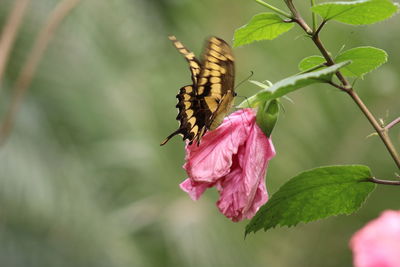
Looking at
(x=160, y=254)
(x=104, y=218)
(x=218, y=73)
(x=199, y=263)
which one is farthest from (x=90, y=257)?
(x=218, y=73)

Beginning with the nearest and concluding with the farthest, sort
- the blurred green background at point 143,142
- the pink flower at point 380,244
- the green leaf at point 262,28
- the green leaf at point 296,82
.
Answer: the pink flower at point 380,244 < the green leaf at point 296,82 < the green leaf at point 262,28 < the blurred green background at point 143,142

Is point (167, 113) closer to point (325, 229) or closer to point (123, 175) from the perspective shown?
point (123, 175)

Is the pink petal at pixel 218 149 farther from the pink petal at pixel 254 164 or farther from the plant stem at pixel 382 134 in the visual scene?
the plant stem at pixel 382 134

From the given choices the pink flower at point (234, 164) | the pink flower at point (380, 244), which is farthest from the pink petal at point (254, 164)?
the pink flower at point (380, 244)

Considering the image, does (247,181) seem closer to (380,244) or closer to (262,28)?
(262,28)

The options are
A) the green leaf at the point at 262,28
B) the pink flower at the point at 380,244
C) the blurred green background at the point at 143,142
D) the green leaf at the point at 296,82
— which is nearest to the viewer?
the pink flower at the point at 380,244
